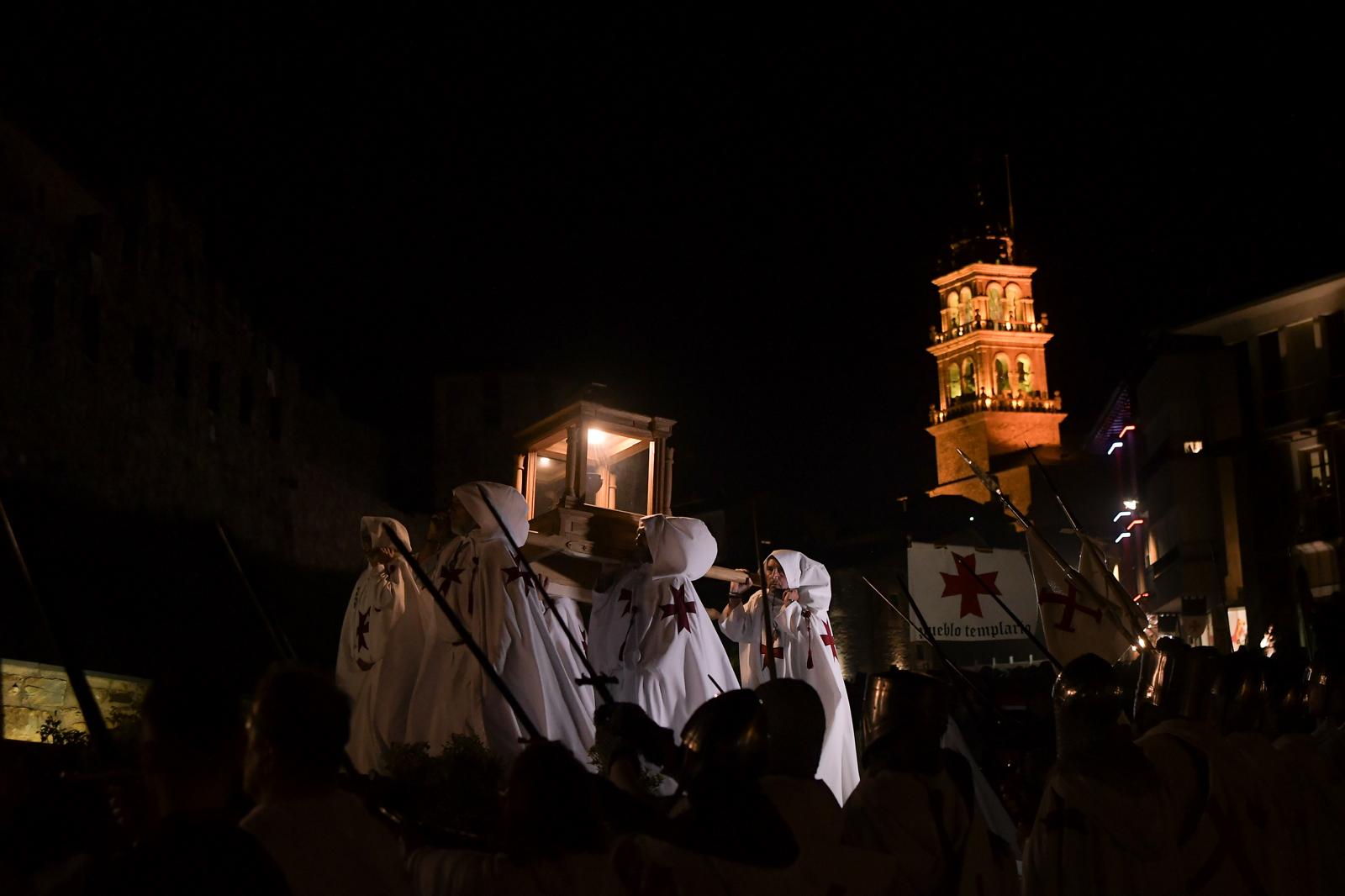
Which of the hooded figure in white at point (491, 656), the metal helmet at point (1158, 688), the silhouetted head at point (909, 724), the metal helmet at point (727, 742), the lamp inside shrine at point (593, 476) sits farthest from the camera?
the lamp inside shrine at point (593, 476)

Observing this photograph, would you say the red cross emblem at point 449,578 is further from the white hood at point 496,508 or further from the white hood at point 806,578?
the white hood at point 806,578

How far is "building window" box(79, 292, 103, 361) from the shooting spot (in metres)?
24.7

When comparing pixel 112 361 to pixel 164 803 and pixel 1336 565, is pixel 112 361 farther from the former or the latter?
pixel 1336 565

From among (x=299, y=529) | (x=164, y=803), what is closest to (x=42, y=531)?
(x=299, y=529)

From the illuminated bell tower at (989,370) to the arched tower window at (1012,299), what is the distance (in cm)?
5

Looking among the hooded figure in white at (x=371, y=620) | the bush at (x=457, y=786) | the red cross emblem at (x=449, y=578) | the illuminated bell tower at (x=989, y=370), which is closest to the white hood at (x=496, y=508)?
the red cross emblem at (x=449, y=578)

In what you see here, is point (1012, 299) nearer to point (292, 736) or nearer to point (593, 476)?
point (593, 476)

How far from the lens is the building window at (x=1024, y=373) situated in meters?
71.6

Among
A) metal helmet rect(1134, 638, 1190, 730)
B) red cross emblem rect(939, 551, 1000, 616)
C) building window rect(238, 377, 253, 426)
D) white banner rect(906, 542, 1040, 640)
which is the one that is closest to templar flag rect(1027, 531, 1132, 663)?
white banner rect(906, 542, 1040, 640)

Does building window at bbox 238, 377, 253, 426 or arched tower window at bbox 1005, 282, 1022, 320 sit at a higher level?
arched tower window at bbox 1005, 282, 1022, 320

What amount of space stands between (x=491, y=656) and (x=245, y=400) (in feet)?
85.8

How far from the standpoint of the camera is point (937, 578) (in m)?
13.6

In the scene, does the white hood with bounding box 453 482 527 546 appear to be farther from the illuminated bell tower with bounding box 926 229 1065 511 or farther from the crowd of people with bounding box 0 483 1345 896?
the illuminated bell tower with bounding box 926 229 1065 511

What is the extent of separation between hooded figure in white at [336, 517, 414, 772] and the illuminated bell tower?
193 ft
